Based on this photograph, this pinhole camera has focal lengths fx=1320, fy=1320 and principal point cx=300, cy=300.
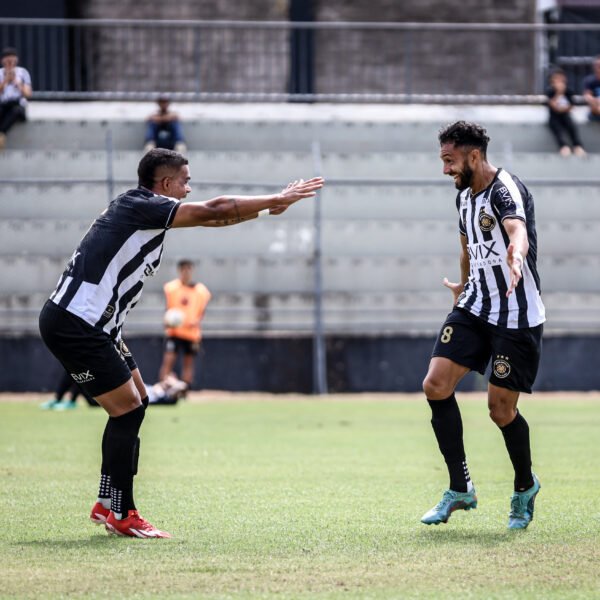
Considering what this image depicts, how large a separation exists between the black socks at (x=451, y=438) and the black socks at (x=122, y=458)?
167 centimetres

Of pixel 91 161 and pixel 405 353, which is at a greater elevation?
pixel 91 161

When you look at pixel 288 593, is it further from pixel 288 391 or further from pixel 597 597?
pixel 288 391

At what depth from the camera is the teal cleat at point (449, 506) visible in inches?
285

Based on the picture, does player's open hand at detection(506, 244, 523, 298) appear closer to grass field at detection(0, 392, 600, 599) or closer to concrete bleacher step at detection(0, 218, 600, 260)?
grass field at detection(0, 392, 600, 599)

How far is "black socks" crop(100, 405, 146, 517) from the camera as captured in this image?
7.05 meters

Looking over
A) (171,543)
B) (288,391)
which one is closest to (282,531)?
(171,543)

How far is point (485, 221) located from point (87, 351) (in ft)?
7.50

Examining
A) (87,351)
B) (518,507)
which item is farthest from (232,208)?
(518,507)

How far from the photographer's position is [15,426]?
48.0 ft

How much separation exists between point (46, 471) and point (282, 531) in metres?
3.66

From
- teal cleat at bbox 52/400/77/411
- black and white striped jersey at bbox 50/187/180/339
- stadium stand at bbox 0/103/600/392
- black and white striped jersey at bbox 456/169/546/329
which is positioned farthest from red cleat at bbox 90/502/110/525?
stadium stand at bbox 0/103/600/392

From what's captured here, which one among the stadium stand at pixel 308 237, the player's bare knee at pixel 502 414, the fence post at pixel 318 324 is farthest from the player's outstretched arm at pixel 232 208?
the fence post at pixel 318 324

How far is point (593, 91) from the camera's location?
2447 centimetres

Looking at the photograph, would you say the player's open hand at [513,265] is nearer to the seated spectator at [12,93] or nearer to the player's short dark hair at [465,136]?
the player's short dark hair at [465,136]
